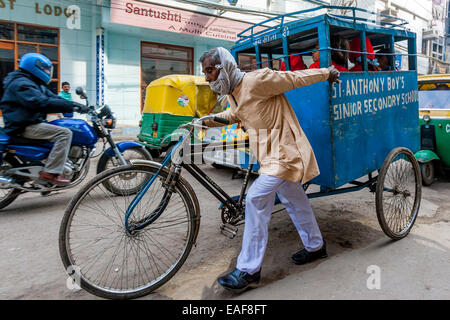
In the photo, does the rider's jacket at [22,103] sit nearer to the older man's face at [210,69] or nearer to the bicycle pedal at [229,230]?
the older man's face at [210,69]

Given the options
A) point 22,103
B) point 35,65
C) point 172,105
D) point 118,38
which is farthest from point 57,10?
point 22,103

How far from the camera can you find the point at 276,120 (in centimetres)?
236

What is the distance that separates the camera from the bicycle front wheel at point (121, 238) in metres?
2.13

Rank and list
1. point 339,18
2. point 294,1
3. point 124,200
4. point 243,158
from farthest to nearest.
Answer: point 294,1 → point 243,158 → point 339,18 → point 124,200

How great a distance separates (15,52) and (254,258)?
35.7ft

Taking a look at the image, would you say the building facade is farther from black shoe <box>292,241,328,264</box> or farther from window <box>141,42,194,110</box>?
black shoe <box>292,241,328,264</box>

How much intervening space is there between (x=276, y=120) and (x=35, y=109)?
290cm

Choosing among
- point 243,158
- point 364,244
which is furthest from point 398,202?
point 243,158

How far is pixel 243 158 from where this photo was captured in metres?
3.21

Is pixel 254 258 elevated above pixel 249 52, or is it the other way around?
pixel 249 52

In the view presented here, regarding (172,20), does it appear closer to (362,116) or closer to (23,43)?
(23,43)

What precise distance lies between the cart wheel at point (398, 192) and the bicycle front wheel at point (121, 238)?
5.43ft

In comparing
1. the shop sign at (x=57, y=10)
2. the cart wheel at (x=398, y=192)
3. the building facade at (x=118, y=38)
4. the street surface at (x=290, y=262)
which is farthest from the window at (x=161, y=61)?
the cart wheel at (x=398, y=192)

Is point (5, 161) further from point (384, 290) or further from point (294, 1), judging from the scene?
point (294, 1)
